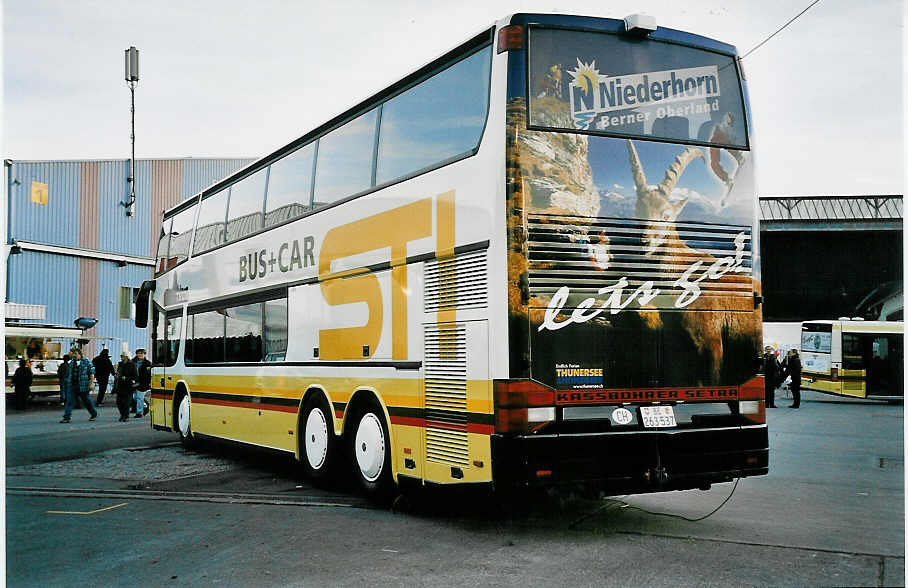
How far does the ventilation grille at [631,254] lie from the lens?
6723 millimetres

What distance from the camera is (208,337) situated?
1275 centimetres

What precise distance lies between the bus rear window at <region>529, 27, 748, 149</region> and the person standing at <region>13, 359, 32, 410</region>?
22.8 meters

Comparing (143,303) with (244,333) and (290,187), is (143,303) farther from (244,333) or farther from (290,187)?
(290,187)

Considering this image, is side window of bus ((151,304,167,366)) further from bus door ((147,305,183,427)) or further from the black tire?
the black tire

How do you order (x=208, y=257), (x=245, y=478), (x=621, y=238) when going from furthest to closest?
(x=208, y=257) → (x=245, y=478) → (x=621, y=238)

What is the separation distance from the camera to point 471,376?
276 inches

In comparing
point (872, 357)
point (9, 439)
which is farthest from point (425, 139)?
point (872, 357)

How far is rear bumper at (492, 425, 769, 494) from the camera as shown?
657 cm

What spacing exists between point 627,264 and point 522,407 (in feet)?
4.53

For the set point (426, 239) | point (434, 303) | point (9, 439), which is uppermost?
point (426, 239)

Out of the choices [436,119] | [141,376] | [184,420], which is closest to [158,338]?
[184,420]

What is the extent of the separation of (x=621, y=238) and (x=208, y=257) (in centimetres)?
753

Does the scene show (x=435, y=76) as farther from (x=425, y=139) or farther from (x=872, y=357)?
(x=872, y=357)

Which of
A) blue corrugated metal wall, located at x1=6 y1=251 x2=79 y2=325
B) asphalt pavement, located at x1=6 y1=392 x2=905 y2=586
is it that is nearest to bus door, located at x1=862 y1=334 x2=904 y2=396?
asphalt pavement, located at x1=6 y1=392 x2=905 y2=586
